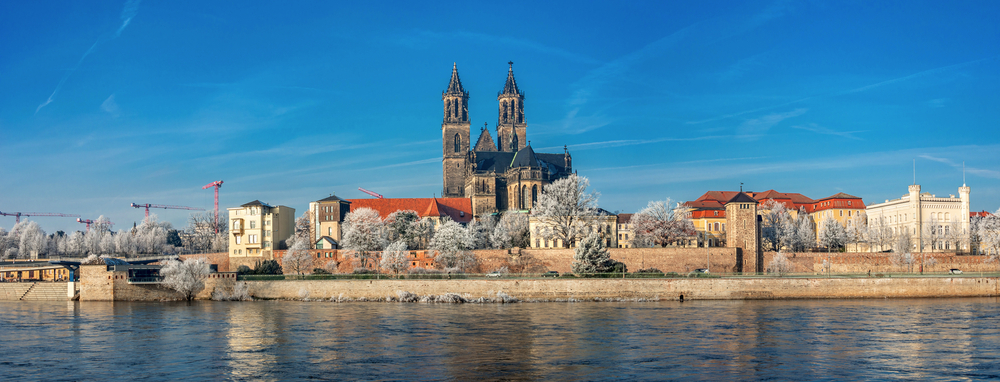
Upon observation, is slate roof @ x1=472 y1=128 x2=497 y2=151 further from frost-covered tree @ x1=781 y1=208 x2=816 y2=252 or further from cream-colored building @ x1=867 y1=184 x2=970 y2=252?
cream-colored building @ x1=867 y1=184 x2=970 y2=252

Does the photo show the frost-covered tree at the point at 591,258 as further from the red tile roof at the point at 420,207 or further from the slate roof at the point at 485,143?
the slate roof at the point at 485,143

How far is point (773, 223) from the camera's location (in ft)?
280

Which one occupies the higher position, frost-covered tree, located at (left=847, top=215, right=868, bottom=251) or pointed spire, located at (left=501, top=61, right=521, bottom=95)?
pointed spire, located at (left=501, top=61, right=521, bottom=95)

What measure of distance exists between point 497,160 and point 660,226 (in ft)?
118

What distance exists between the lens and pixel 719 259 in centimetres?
6831

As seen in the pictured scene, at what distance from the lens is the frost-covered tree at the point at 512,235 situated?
78.1 metres

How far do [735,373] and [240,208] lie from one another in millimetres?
61373

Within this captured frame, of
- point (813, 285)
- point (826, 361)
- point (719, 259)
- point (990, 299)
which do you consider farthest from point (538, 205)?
point (826, 361)

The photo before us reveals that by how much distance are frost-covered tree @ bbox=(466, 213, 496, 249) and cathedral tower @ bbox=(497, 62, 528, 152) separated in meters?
28.4

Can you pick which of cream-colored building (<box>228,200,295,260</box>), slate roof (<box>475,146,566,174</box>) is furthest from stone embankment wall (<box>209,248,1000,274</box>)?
slate roof (<box>475,146,566,174</box>)

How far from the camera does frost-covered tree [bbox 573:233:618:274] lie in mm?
59438

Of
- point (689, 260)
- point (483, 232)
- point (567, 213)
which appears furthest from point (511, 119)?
point (689, 260)

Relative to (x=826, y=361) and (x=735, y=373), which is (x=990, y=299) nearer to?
(x=826, y=361)

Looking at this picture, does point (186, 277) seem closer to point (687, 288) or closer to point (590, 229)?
point (590, 229)
